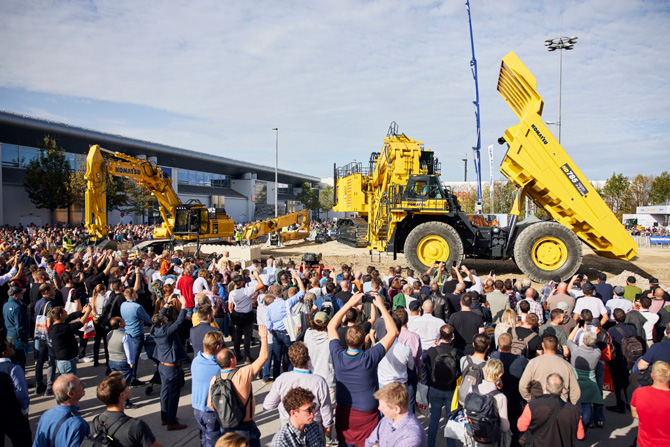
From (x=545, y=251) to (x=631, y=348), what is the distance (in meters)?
8.59

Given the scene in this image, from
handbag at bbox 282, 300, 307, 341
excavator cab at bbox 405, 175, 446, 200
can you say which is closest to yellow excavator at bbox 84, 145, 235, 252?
excavator cab at bbox 405, 175, 446, 200

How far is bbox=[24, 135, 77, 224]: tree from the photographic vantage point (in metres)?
29.6

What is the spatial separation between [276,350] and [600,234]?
37.1 feet

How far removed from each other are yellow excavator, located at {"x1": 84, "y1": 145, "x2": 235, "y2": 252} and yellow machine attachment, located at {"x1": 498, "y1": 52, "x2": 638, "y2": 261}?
44.8 ft

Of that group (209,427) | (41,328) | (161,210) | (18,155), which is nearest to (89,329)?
(41,328)

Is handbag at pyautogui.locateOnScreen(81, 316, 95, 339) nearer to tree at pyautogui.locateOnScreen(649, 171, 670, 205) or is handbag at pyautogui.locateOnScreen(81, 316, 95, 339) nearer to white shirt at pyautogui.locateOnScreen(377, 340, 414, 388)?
white shirt at pyautogui.locateOnScreen(377, 340, 414, 388)

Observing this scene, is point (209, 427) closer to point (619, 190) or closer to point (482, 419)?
point (482, 419)

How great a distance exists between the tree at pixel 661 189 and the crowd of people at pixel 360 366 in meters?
41.2

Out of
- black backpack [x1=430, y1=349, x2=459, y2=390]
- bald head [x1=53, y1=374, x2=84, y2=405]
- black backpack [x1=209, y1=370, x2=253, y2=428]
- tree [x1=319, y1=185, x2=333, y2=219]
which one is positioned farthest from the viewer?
tree [x1=319, y1=185, x2=333, y2=219]

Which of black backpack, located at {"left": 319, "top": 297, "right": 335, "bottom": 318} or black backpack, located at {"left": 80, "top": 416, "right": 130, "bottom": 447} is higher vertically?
black backpack, located at {"left": 319, "top": 297, "right": 335, "bottom": 318}

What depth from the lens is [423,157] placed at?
1661cm

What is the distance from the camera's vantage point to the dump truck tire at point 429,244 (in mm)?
14086

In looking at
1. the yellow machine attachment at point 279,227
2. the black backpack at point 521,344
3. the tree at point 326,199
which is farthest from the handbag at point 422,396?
the tree at point 326,199

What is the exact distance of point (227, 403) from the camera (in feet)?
11.4
